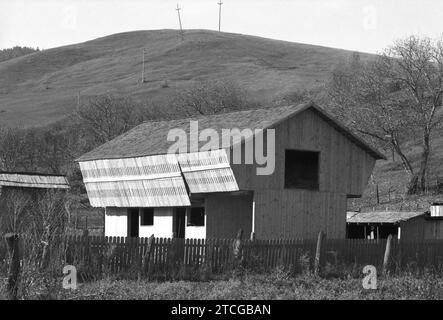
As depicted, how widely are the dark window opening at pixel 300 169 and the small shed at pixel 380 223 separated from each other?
227 inches

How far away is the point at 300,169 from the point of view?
42.7 m

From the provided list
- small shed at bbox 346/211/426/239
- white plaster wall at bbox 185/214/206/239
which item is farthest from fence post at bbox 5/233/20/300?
small shed at bbox 346/211/426/239

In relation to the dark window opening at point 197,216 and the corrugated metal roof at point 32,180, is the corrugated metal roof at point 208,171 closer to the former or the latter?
the dark window opening at point 197,216

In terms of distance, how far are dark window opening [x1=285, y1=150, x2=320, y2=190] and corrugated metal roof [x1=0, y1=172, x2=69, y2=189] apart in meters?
11.9

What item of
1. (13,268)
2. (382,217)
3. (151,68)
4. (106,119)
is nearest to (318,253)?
(13,268)

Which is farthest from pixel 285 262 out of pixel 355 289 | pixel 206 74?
pixel 206 74

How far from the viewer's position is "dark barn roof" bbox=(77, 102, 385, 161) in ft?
124

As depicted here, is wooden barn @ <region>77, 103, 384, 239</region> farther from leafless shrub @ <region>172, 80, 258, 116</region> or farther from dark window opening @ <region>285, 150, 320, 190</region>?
leafless shrub @ <region>172, 80, 258, 116</region>

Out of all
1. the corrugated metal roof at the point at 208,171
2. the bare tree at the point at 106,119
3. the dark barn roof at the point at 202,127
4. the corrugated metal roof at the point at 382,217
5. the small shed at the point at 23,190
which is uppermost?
the bare tree at the point at 106,119

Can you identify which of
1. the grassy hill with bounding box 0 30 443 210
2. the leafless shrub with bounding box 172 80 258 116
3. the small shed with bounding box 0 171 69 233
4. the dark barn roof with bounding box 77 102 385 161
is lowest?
the small shed with bounding box 0 171 69 233

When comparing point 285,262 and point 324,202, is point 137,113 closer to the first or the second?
point 324,202

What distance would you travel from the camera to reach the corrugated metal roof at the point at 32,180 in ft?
145

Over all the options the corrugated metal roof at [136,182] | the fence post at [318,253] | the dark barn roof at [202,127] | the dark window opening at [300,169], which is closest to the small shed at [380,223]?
the dark window opening at [300,169]

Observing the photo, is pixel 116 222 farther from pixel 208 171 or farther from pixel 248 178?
pixel 248 178
